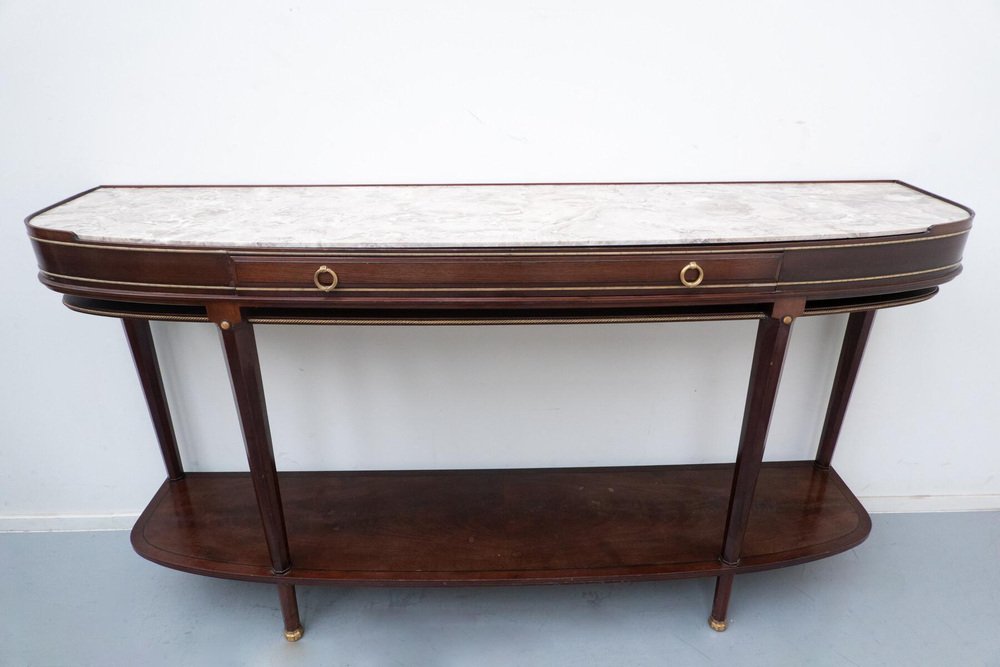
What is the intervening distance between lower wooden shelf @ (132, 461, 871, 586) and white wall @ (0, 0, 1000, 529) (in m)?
0.12

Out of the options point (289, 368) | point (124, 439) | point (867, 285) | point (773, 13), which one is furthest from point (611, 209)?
point (124, 439)

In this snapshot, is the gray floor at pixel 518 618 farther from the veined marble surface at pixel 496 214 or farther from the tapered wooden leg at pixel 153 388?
the veined marble surface at pixel 496 214

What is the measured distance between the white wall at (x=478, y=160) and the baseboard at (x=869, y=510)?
0.01m

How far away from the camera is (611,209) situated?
5.66 feet

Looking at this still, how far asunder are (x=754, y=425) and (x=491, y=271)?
2.72 feet

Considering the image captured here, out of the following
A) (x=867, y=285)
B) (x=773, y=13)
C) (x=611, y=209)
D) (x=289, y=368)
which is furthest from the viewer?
(x=289, y=368)

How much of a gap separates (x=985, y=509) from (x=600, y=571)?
1670 millimetres

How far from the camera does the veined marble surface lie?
1495 millimetres

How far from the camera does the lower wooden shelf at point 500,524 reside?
6.25 ft

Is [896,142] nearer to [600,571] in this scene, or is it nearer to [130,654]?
[600,571]

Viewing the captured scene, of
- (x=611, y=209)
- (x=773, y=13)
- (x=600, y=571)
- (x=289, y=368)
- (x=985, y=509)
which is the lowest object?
(x=985, y=509)

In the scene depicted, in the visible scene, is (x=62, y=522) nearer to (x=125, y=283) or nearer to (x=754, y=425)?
(x=125, y=283)

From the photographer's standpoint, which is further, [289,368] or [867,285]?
[289,368]

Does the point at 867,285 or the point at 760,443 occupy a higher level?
the point at 867,285
